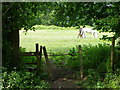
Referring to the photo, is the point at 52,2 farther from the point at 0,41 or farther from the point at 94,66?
the point at 94,66

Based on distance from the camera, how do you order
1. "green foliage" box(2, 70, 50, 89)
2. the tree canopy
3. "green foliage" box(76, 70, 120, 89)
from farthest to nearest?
1. the tree canopy
2. "green foliage" box(76, 70, 120, 89)
3. "green foliage" box(2, 70, 50, 89)

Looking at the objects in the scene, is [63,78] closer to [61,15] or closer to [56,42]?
[61,15]

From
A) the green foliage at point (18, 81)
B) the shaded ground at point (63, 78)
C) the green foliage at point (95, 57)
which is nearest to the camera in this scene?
the green foliage at point (18, 81)

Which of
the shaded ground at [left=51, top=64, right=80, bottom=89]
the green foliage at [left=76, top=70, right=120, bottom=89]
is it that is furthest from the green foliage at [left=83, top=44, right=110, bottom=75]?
the green foliage at [left=76, top=70, right=120, bottom=89]

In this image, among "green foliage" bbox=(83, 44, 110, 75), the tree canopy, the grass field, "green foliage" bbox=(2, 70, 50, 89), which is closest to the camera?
"green foliage" bbox=(2, 70, 50, 89)

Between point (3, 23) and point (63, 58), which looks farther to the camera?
point (63, 58)

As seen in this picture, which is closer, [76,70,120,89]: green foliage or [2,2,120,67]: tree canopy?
[76,70,120,89]: green foliage

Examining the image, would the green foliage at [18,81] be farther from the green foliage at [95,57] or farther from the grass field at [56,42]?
the grass field at [56,42]

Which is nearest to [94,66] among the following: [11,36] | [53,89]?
[53,89]

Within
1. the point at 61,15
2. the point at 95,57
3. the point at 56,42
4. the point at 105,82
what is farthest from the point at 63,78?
the point at 56,42

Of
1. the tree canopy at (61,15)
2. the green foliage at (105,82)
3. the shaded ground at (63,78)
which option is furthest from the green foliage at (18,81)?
the green foliage at (105,82)

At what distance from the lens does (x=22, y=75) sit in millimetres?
5574

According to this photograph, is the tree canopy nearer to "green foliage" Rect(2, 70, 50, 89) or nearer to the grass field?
"green foliage" Rect(2, 70, 50, 89)

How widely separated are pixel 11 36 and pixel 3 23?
991mm
